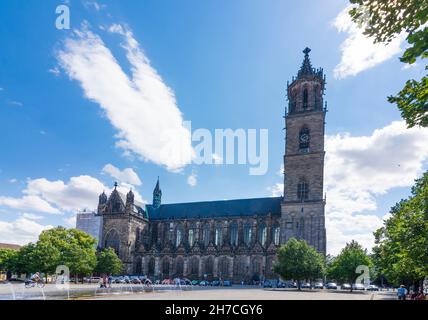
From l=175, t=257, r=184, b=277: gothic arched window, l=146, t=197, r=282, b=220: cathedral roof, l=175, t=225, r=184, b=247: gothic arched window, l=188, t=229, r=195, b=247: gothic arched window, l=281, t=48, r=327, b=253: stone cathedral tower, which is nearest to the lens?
l=281, t=48, r=327, b=253: stone cathedral tower

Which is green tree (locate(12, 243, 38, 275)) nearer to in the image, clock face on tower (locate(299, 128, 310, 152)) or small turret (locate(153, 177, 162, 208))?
small turret (locate(153, 177, 162, 208))

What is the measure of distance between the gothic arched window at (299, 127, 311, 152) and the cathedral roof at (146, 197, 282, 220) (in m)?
14.4

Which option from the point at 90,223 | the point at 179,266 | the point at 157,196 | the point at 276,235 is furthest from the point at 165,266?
the point at 276,235

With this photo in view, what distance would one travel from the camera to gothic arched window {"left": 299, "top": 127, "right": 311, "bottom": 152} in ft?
235

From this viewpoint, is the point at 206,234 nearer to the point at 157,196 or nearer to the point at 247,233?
the point at 247,233

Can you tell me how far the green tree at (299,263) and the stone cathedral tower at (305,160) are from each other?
43.2 ft

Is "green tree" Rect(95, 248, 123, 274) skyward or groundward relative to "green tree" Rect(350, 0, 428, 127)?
groundward

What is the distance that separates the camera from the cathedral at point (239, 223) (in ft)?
224

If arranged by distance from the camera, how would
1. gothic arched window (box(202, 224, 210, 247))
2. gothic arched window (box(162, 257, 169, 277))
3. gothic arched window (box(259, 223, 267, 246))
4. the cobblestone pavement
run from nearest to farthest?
the cobblestone pavement, gothic arched window (box(259, 223, 267, 246)), gothic arched window (box(162, 257, 169, 277)), gothic arched window (box(202, 224, 210, 247))

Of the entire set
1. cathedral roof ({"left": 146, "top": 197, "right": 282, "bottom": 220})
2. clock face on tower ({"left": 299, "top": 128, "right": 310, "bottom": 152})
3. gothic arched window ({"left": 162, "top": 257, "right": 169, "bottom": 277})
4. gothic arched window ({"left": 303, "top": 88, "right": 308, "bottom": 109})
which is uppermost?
gothic arched window ({"left": 303, "top": 88, "right": 308, "bottom": 109})

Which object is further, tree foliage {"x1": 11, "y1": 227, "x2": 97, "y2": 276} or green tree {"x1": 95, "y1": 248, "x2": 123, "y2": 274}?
green tree {"x1": 95, "y1": 248, "x2": 123, "y2": 274}

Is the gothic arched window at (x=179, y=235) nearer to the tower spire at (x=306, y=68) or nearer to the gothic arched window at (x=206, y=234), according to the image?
the gothic arched window at (x=206, y=234)

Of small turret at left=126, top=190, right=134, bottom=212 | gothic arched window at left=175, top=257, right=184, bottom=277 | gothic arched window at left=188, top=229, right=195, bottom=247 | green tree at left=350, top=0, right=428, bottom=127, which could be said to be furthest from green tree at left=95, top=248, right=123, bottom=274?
green tree at left=350, top=0, right=428, bottom=127
